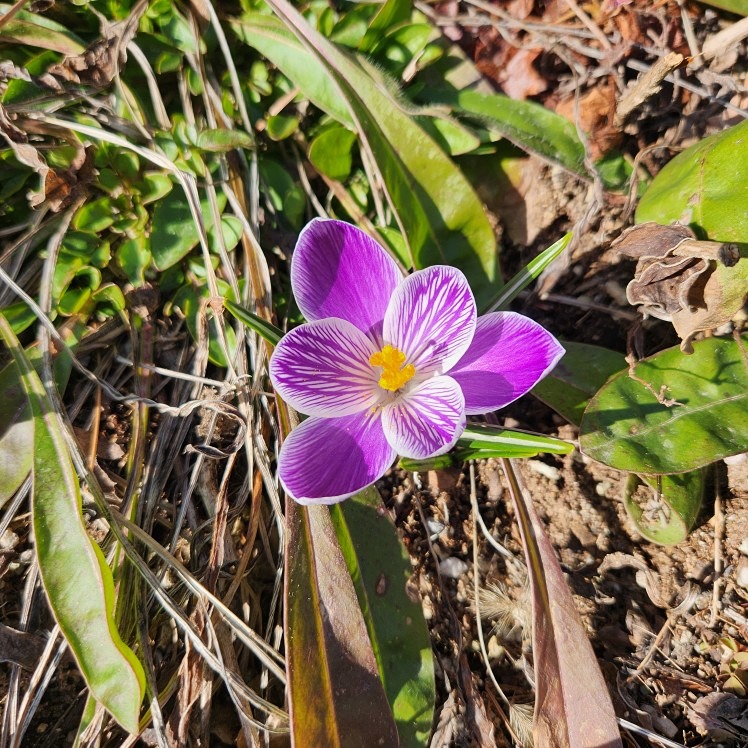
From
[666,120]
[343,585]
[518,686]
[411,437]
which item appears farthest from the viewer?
[666,120]

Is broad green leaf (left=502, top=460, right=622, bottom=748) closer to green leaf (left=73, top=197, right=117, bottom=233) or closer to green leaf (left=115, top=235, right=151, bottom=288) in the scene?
green leaf (left=115, top=235, right=151, bottom=288)

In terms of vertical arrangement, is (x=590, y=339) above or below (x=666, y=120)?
below

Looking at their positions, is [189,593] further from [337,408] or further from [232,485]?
[337,408]

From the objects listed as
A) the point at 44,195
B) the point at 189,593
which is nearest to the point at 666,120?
the point at 44,195

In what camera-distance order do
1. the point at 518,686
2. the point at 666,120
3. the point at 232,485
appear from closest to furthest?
the point at 518,686 → the point at 232,485 → the point at 666,120

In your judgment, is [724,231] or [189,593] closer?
[724,231]

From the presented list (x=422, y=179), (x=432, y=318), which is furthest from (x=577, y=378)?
(x=422, y=179)

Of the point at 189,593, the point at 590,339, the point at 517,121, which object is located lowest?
the point at 590,339
